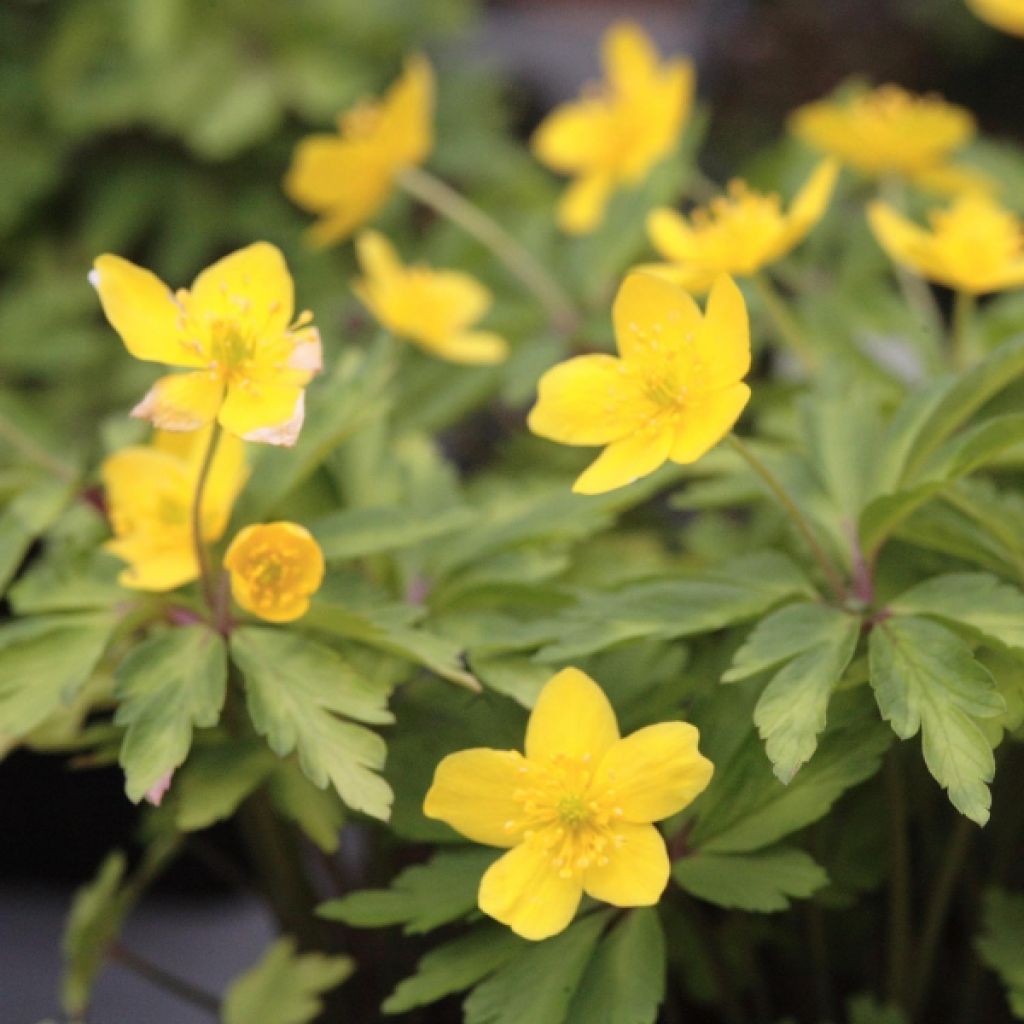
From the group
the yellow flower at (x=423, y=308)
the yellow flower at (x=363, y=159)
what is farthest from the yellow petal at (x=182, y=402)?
the yellow flower at (x=363, y=159)

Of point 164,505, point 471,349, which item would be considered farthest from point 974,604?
point 471,349

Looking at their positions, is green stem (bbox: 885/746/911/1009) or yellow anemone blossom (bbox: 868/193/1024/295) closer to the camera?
green stem (bbox: 885/746/911/1009)

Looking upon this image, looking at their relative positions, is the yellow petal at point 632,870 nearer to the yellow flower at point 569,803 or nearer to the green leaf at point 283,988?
the yellow flower at point 569,803

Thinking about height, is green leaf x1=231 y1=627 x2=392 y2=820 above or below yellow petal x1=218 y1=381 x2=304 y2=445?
below

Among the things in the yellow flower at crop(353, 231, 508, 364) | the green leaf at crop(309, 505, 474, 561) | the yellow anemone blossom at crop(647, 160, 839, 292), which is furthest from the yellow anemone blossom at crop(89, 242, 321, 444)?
the yellow flower at crop(353, 231, 508, 364)

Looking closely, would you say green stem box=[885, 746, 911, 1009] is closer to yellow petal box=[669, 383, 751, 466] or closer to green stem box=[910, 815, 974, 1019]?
green stem box=[910, 815, 974, 1019]

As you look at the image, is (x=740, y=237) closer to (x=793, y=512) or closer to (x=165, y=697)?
(x=793, y=512)

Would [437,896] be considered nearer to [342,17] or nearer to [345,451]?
[345,451]
